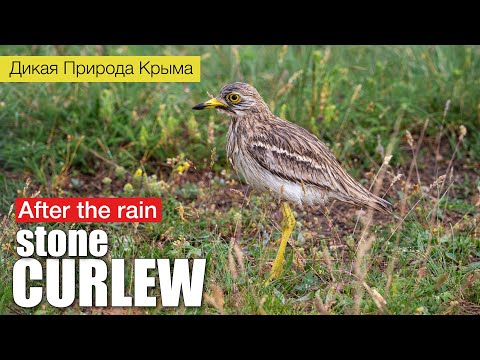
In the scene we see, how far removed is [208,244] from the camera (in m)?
6.43

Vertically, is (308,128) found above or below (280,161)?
above

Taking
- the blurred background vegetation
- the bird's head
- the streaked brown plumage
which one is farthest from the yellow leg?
the blurred background vegetation

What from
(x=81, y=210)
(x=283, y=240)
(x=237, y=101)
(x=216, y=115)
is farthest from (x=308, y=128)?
(x=81, y=210)

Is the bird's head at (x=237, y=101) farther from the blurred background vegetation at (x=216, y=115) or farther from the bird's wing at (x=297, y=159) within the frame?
the blurred background vegetation at (x=216, y=115)

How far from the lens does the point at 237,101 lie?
646 centimetres

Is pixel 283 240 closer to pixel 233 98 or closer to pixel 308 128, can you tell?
pixel 233 98

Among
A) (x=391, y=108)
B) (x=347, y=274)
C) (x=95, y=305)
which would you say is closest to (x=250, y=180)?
(x=347, y=274)

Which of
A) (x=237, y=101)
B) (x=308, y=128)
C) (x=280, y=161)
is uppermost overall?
(x=308, y=128)

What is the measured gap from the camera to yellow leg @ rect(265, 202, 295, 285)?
620cm

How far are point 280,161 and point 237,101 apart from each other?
0.54 meters

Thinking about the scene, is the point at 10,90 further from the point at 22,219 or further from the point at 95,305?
the point at 95,305

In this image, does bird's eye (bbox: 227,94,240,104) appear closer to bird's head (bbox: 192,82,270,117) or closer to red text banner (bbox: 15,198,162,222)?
bird's head (bbox: 192,82,270,117)

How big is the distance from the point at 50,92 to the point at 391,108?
3138mm

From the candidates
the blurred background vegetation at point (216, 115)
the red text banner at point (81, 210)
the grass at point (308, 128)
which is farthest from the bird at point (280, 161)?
the blurred background vegetation at point (216, 115)
